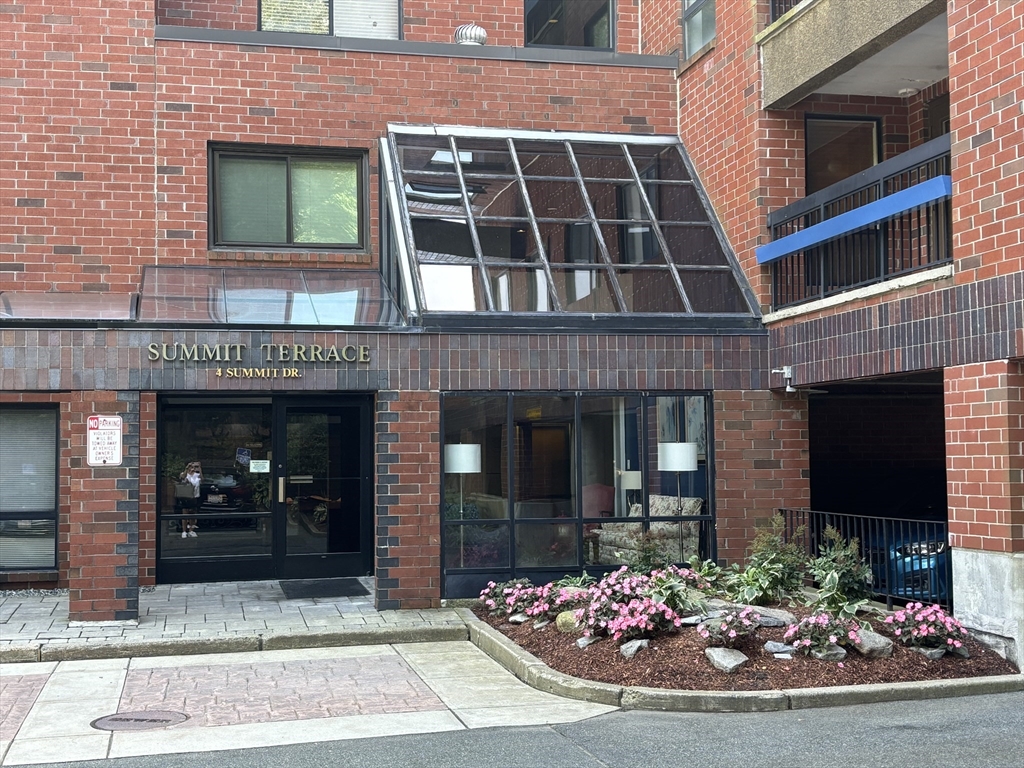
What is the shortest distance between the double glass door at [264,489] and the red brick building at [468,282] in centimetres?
4

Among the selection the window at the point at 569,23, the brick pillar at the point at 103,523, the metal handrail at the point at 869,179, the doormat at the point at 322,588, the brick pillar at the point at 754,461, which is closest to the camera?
the metal handrail at the point at 869,179

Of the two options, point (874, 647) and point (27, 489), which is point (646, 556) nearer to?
point (874, 647)

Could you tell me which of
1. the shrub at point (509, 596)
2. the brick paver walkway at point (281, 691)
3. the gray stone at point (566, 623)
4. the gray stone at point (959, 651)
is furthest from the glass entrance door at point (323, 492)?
the gray stone at point (959, 651)

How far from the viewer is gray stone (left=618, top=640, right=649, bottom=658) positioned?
982 centimetres

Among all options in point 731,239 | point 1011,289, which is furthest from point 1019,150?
point 731,239

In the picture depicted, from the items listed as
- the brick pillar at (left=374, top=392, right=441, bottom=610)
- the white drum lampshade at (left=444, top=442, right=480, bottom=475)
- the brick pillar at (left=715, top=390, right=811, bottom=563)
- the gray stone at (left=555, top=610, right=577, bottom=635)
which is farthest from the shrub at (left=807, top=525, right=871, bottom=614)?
the brick pillar at (left=374, top=392, right=441, bottom=610)

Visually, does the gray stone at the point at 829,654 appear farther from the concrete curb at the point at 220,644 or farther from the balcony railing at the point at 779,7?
the balcony railing at the point at 779,7

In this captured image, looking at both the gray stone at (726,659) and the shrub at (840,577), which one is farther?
the shrub at (840,577)

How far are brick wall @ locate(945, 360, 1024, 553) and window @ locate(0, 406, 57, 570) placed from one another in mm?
10720

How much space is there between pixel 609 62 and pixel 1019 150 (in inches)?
303

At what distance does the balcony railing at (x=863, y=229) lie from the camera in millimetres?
11492

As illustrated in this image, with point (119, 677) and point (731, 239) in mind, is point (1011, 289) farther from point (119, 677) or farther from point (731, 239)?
point (119, 677)

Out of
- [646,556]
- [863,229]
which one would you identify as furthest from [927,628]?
[863,229]

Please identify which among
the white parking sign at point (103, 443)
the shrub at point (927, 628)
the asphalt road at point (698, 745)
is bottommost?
the asphalt road at point (698, 745)
